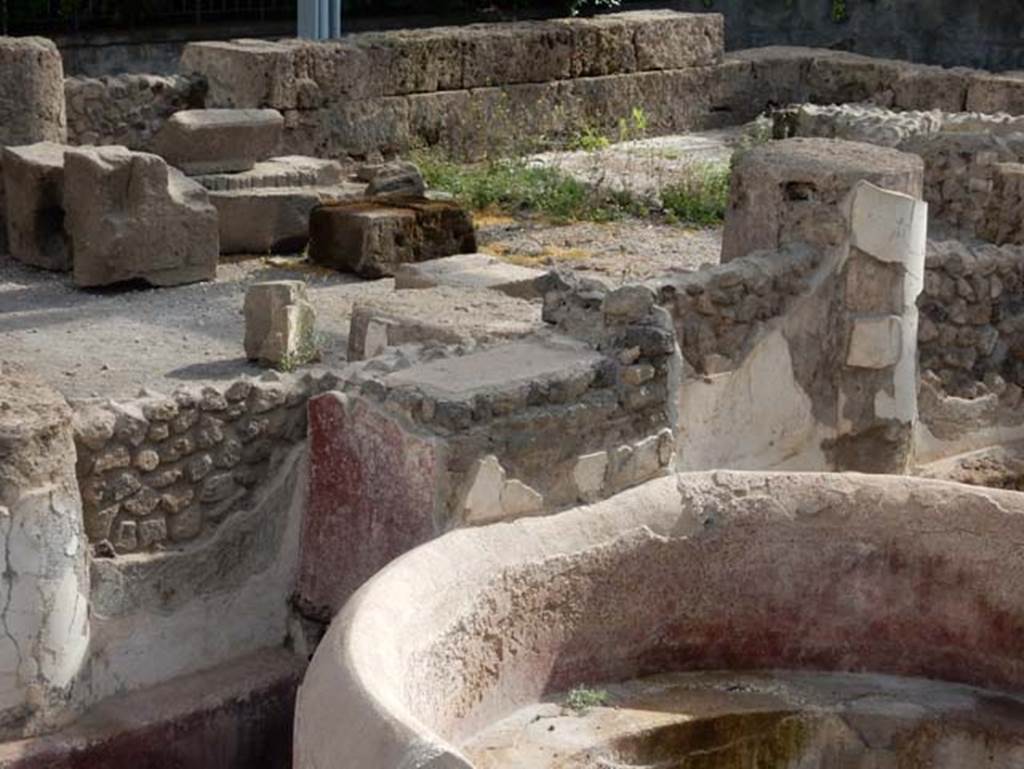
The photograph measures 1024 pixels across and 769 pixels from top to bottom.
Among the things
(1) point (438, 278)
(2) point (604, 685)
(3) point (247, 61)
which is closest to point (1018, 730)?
(2) point (604, 685)

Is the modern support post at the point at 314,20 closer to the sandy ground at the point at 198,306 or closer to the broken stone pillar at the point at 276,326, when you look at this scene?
the sandy ground at the point at 198,306

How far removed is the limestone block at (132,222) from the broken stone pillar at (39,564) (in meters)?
4.51

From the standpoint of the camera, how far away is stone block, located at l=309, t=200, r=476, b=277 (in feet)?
32.8

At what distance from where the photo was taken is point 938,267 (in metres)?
7.64

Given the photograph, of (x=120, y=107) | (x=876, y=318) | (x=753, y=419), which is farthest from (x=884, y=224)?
(x=120, y=107)

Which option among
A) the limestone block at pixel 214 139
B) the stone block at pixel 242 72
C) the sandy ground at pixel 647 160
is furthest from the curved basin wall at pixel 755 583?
the stone block at pixel 242 72

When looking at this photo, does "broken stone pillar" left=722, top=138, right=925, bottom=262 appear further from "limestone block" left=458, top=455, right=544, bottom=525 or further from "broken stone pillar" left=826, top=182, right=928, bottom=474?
"limestone block" left=458, top=455, right=544, bottom=525

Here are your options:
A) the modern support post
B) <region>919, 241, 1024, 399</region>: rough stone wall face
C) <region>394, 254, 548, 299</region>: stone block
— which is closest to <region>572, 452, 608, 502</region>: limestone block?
<region>919, 241, 1024, 399</region>: rough stone wall face

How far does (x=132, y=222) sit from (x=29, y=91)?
3.58 ft

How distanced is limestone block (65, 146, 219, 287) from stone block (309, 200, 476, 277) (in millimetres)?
571

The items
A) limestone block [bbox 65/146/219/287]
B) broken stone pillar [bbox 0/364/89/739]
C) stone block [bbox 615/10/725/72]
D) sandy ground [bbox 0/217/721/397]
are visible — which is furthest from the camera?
stone block [bbox 615/10/725/72]

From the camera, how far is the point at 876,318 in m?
7.20

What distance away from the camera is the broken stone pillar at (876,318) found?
23.6ft

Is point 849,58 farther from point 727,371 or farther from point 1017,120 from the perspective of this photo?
point 727,371
